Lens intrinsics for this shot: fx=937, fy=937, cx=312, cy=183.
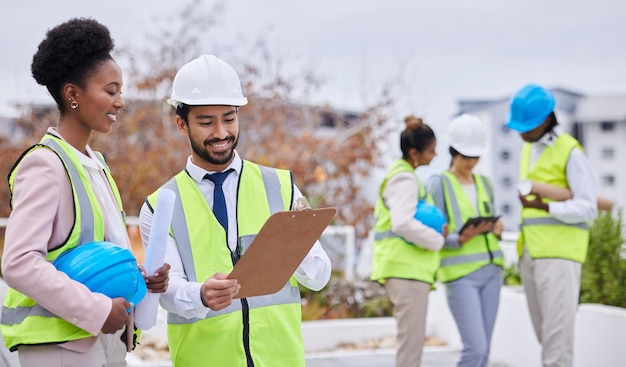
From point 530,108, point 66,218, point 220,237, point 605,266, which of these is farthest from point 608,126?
point 66,218

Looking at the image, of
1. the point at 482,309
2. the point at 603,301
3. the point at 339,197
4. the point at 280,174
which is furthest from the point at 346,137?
the point at 280,174

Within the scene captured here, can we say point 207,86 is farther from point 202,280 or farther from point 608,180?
point 608,180

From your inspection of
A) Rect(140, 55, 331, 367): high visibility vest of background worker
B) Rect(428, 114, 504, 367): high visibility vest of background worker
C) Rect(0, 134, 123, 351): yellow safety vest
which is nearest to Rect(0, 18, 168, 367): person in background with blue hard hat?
Rect(0, 134, 123, 351): yellow safety vest

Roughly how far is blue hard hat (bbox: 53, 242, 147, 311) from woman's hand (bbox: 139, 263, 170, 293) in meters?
0.15

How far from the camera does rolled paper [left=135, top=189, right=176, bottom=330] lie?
308cm

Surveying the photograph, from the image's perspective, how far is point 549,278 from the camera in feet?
20.2

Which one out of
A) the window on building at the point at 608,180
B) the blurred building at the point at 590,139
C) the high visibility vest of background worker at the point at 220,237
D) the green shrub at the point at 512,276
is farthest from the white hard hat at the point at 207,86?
the window on building at the point at 608,180

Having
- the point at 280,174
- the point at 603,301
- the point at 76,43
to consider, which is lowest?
the point at 603,301

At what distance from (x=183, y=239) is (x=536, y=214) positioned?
11.3ft

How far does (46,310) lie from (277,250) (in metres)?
0.77

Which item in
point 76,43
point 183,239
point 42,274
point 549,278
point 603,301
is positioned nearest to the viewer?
point 42,274

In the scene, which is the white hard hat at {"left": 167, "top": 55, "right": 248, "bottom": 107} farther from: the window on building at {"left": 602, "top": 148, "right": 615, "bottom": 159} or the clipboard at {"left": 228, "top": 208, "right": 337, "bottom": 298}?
the window on building at {"left": 602, "top": 148, "right": 615, "bottom": 159}

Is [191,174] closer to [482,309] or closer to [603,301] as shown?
[482,309]

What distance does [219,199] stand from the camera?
3.55 meters
